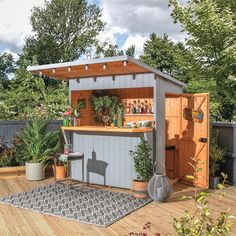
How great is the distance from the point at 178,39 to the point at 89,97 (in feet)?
41.1

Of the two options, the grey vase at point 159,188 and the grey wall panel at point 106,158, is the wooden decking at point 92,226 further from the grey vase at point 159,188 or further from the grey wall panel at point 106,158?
the grey wall panel at point 106,158

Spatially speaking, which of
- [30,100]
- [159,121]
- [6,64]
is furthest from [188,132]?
[6,64]

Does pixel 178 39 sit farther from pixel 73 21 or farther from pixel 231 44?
pixel 73 21

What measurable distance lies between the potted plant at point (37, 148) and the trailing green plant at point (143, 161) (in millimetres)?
2377

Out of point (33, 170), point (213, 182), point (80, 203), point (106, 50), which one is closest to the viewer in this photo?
point (80, 203)

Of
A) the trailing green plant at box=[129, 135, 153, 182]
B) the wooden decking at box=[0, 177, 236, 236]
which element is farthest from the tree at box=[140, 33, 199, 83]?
the wooden decking at box=[0, 177, 236, 236]

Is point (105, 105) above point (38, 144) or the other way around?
above

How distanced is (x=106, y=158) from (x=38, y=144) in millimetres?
1610

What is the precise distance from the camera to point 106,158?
7.02m

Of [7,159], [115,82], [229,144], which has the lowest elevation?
[7,159]

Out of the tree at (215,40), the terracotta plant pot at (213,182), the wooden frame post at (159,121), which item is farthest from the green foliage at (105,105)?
the tree at (215,40)

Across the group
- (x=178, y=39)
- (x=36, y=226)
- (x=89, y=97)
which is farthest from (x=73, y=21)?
(x=36, y=226)

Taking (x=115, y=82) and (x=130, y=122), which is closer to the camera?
(x=115, y=82)

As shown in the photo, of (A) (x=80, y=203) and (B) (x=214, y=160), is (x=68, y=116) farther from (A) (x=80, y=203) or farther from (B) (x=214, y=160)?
(B) (x=214, y=160)
